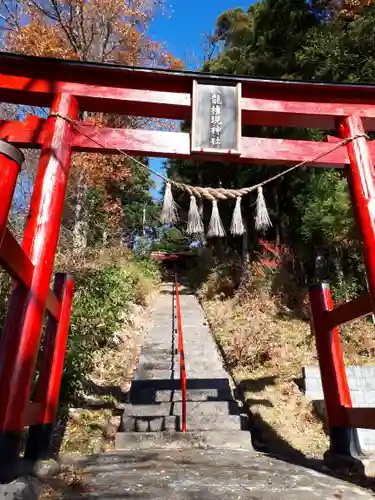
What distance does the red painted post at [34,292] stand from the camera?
281 cm

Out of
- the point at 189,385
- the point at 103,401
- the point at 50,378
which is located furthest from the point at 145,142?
the point at 189,385

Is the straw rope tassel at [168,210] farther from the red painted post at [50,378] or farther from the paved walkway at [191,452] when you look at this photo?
the paved walkway at [191,452]

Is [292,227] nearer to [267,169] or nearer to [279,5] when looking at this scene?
[267,169]

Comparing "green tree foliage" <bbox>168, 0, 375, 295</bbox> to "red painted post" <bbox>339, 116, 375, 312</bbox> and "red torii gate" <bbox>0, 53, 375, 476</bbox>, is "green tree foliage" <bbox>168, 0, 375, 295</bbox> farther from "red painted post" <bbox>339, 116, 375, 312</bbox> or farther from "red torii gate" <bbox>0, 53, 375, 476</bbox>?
"red painted post" <bbox>339, 116, 375, 312</bbox>

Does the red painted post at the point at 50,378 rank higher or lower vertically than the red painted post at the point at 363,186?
lower

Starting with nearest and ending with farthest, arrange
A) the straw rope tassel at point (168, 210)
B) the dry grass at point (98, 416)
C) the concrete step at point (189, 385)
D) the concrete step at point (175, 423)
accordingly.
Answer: the dry grass at point (98, 416)
the straw rope tassel at point (168, 210)
the concrete step at point (175, 423)
the concrete step at point (189, 385)

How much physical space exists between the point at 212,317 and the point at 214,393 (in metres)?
4.75

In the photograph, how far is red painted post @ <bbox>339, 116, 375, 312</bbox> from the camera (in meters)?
3.83

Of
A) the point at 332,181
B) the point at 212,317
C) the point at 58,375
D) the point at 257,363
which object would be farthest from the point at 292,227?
the point at 58,375

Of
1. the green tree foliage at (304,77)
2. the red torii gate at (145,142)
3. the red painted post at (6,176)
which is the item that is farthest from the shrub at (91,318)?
the green tree foliage at (304,77)

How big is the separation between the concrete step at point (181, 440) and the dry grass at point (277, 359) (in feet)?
1.85

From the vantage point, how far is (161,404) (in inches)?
215

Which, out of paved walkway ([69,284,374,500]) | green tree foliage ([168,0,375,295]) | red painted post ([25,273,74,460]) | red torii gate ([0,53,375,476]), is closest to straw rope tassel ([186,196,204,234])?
red torii gate ([0,53,375,476])

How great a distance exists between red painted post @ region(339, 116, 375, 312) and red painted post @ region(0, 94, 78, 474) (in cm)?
306
